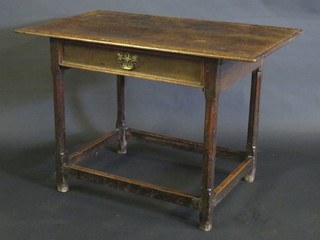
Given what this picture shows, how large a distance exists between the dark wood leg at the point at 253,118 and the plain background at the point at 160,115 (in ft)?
0.32

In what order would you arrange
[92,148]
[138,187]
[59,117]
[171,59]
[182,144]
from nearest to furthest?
[171,59], [138,187], [59,117], [92,148], [182,144]

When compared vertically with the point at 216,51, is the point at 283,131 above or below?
below

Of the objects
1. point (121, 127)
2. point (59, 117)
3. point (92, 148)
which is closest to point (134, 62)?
point (59, 117)

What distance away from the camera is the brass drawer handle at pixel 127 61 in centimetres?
312

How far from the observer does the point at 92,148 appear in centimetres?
390

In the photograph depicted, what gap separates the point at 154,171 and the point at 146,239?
2.68 ft

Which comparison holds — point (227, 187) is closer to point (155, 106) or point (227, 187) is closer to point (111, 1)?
point (155, 106)

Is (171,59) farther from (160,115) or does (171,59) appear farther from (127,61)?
(160,115)

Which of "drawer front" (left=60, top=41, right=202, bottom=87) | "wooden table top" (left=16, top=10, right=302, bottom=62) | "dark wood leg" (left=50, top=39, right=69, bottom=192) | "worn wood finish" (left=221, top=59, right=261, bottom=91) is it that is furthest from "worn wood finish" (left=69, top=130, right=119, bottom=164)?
"worn wood finish" (left=221, top=59, right=261, bottom=91)

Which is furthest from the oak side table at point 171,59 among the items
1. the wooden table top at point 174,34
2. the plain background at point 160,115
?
the plain background at point 160,115

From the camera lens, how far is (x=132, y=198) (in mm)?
3533

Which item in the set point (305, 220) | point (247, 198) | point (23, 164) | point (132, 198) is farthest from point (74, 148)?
point (305, 220)

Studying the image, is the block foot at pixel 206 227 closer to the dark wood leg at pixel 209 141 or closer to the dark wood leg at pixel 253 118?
the dark wood leg at pixel 209 141

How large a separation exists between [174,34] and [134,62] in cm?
27
